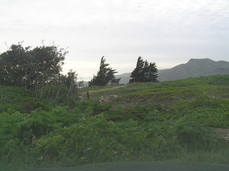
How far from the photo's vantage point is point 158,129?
23.0 ft

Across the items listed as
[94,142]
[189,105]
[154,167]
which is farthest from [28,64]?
[154,167]

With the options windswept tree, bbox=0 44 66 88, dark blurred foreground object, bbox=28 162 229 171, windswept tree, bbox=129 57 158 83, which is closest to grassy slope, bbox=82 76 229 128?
dark blurred foreground object, bbox=28 162 229 171

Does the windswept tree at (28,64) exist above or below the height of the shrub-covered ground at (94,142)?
above

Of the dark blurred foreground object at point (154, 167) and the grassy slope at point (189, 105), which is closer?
the dark blurred foreground object at point (154, 167)

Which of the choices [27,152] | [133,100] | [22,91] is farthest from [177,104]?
[22,91]

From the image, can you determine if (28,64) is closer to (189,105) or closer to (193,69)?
(189,105)

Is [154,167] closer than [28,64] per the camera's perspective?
Yes

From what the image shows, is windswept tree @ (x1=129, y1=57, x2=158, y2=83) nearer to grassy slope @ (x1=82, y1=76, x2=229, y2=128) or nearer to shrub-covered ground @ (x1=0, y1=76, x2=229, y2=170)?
grassy slope @ (x1=82, y1=76, x2=229, y2=128)

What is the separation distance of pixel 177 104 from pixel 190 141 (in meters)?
5.46

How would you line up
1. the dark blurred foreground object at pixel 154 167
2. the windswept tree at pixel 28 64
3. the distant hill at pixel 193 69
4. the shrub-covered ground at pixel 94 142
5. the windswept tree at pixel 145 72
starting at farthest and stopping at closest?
the distant hill at pixel 193 69
the windswept tree at pixel 145 72
the windswept tree at pixel 28 64
the shrub-covered ground at pixel 94 142
the dark blurred foreground object at pixel 154 167

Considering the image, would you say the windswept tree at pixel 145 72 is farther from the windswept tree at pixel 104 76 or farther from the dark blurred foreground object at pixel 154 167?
the dark blurred foreground object at pixel 154 167

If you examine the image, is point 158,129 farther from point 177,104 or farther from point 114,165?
point 177,104

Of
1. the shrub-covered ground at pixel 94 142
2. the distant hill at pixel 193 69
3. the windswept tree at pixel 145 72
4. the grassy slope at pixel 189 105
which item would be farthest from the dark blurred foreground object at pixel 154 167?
the distant hill at pixel 193 69

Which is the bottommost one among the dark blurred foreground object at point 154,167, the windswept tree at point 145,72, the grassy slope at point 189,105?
the dark blurred foreground object at point 154,167
